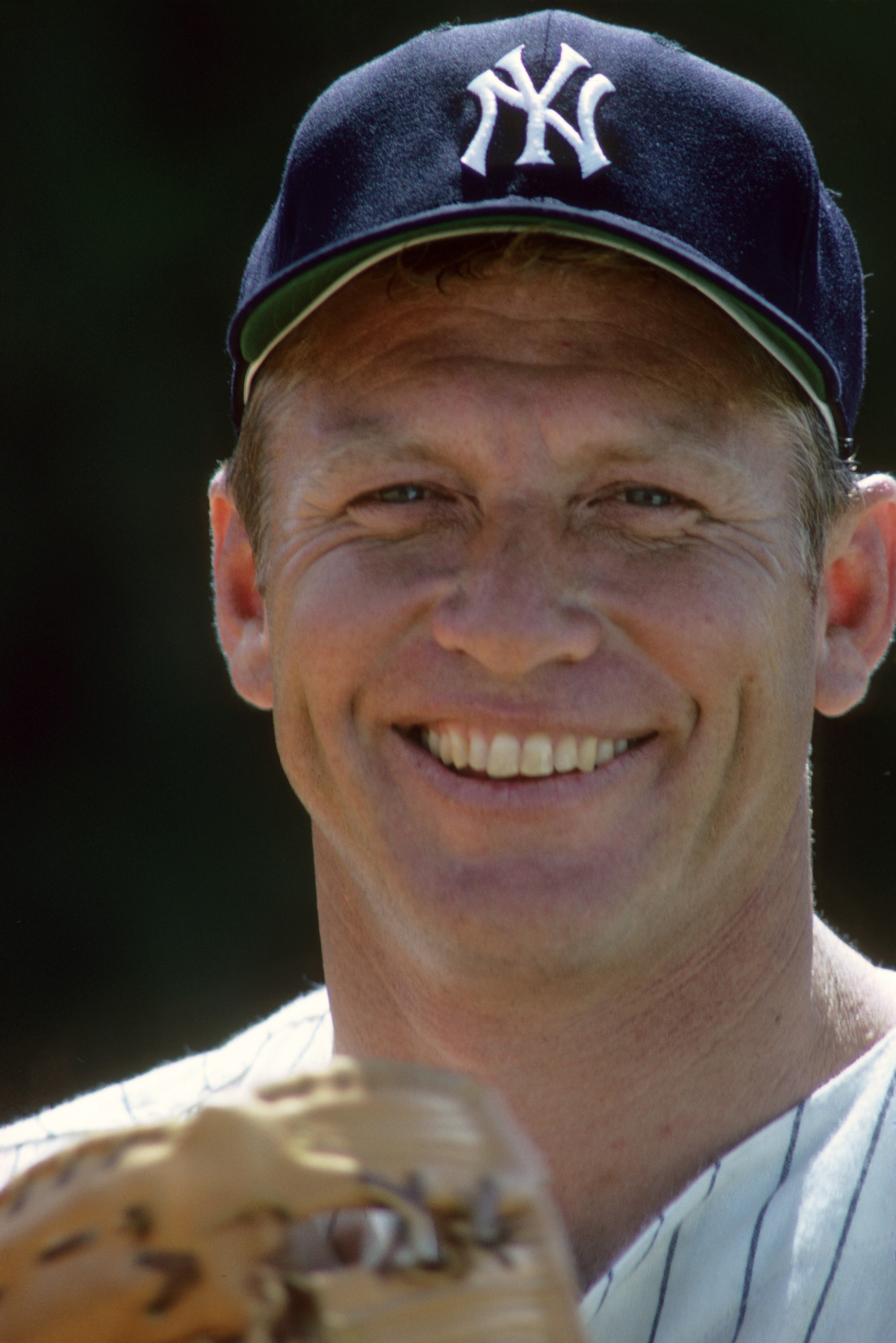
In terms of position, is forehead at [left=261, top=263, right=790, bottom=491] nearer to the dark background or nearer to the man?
the man

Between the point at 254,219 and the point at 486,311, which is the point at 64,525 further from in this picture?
the point at 486,311

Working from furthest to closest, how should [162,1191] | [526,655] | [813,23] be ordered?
[813,23] < [526,655] < [162,1191]

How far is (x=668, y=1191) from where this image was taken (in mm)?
1341

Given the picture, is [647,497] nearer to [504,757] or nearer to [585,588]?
[585,588]

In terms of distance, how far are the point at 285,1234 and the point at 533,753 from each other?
666 mm

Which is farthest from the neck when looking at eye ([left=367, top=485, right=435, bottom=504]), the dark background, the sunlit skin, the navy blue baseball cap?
the dark background

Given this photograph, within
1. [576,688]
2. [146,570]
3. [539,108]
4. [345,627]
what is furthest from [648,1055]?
[146,570]

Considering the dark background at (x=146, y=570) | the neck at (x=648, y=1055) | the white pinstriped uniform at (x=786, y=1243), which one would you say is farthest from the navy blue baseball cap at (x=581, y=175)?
the dark background at (x=146, y=570)

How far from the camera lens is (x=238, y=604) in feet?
5.36

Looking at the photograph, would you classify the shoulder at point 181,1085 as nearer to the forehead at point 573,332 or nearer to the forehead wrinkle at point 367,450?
the forehead wrinkle at point 367,450

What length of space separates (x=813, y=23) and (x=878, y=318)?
58cm

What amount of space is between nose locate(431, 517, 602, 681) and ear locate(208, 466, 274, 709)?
32cm

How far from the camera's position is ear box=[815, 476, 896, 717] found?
1.47 meters

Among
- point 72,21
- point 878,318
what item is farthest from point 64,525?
point 878,318
